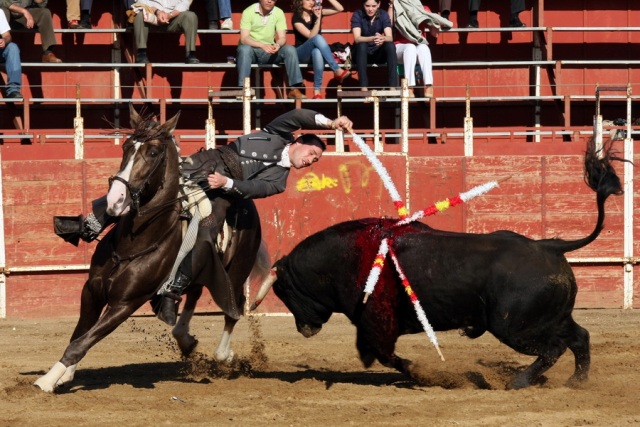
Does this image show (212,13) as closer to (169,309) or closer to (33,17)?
(33,17)

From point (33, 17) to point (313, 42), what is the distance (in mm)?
3670

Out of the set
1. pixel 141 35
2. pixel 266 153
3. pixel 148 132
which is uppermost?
pixel 141 35

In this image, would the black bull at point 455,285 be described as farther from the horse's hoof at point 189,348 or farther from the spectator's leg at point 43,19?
the spectator's leg at point 43,19

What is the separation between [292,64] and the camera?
14.5 metres

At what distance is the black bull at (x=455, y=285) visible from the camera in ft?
24.1

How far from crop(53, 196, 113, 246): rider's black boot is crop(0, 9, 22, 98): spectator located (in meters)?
6.84

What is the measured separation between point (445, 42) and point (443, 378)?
9697 millimetres

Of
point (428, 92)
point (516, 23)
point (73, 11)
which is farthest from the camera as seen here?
point (516, 23)

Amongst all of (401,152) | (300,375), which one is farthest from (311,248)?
(401,152)

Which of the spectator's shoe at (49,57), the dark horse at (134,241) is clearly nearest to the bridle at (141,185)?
the dark horse at (134,241)

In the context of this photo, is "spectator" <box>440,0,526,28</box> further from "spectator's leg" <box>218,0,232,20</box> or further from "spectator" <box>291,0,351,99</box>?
"spectator's leg" <box>218,0,232,20</box>

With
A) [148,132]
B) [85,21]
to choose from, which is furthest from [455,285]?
[85,21]

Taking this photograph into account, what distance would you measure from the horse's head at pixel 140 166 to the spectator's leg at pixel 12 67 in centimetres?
737

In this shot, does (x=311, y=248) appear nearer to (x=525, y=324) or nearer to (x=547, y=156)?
(x=525, y=324)
